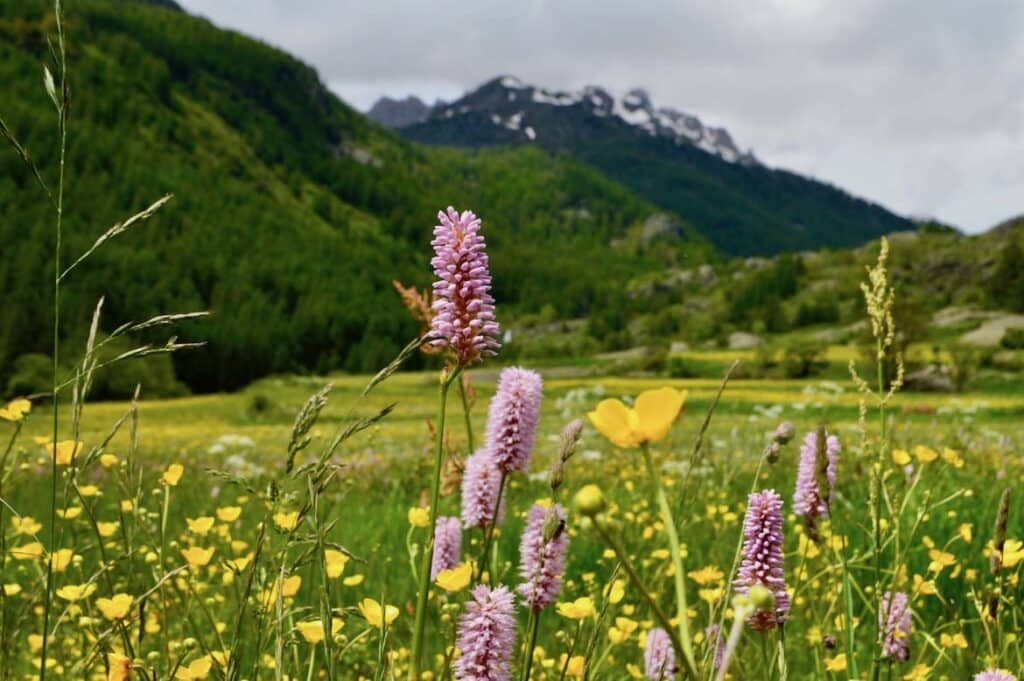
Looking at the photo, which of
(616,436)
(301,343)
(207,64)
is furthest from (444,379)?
(207,64)

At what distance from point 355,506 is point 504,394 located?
5.36 m

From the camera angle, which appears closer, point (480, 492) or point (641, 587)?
point (641, 587)

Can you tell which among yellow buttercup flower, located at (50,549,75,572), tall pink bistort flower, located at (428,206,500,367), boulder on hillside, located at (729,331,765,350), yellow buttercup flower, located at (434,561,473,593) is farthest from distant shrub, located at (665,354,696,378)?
tall pink bistort flower, located at (428,206,500,367)

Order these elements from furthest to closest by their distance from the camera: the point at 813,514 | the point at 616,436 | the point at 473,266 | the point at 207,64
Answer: the point at 207,64 < the point at 813,514 < the point at 473,266 < the point at 616,436

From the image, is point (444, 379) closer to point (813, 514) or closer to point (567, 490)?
point (813, 514)

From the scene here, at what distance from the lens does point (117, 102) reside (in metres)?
134

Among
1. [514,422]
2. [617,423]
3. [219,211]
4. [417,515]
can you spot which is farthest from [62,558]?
[219,211]

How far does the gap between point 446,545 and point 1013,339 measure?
54962mm

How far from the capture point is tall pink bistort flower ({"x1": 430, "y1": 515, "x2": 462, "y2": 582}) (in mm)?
2383

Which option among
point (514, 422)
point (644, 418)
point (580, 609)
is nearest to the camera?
point (644, 418)

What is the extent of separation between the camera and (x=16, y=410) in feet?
7.37

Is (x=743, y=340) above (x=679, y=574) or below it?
above

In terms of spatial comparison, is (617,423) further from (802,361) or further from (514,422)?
(802,361)

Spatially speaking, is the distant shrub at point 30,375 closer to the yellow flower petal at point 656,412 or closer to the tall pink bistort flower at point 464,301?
the tall pink bistort flower at point 464,301
